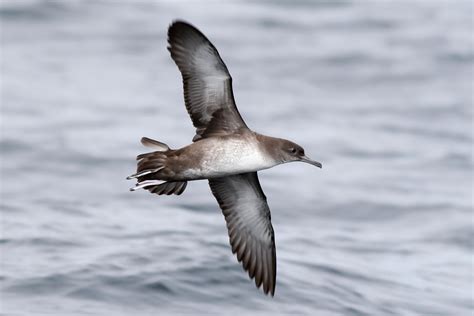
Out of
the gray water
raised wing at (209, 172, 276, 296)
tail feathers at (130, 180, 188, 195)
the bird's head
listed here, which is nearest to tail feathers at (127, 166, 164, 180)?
tail feathers at (130, 180, 188, 195)

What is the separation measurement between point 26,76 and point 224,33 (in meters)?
4.44

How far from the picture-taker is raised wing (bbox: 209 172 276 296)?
34.6ft

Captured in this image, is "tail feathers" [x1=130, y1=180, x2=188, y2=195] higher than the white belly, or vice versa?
the white belly

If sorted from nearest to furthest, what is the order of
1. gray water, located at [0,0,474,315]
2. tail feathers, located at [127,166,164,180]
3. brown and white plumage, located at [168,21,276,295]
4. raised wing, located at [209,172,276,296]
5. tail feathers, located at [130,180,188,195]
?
1. tail feathers, located at [127,166,164,180]
2. brown and white plumage, located at [168,21,276,295]
3. tail feathers, located at [130,180,188,195]
4. raised wing, located at [209,172,276,296]
5. gray water, located at [0,0,474,315]

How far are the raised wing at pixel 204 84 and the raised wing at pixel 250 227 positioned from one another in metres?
0.91

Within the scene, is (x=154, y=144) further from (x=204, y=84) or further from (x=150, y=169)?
(x=204, y=84)

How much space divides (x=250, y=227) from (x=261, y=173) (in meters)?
6.30

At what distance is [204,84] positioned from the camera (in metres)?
9.70

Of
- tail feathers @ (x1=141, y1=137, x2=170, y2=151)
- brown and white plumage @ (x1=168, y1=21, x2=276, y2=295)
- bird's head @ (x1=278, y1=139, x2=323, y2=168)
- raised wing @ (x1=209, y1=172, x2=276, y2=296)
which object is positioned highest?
brown and white plumage @ (x1=168, y1=21, x2=276, y2=295)

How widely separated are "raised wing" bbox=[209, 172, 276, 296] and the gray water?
33.4 inches

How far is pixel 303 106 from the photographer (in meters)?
20.1

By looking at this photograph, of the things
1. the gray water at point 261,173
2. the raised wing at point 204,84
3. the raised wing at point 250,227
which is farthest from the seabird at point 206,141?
the gray water at point 261,173

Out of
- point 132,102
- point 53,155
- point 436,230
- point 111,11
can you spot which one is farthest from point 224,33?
point 436,230

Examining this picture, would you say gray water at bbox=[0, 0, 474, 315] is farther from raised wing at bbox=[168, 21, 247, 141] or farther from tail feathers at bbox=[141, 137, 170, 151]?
raised wing at bbox=[168, 21, 247, 141]
